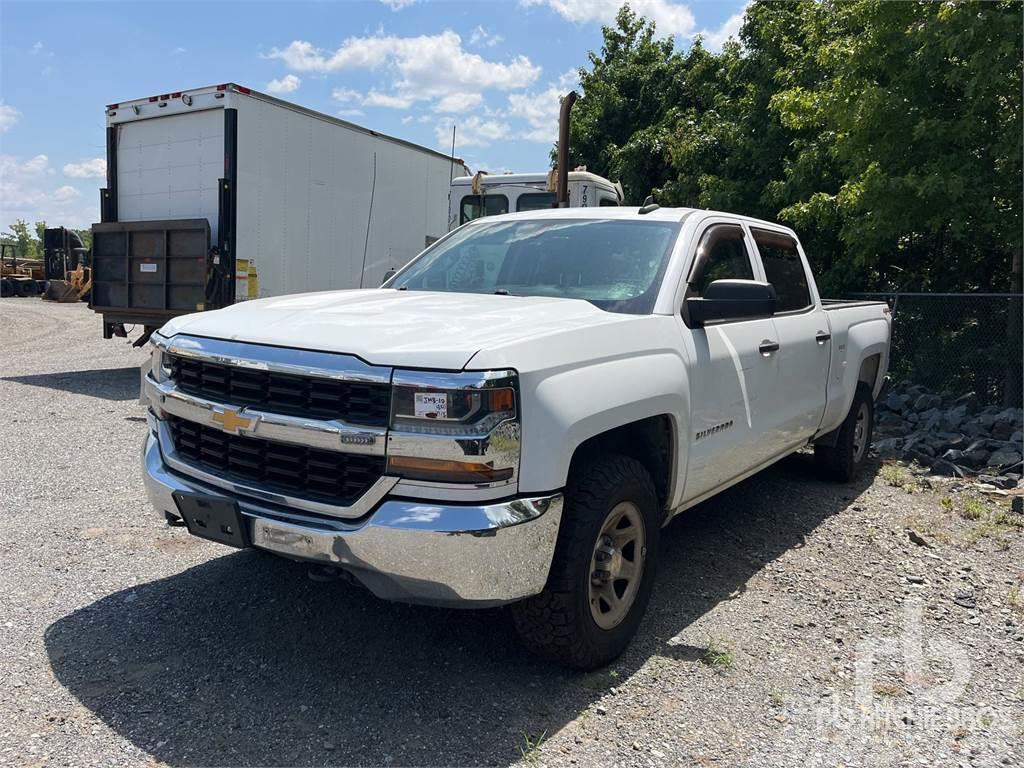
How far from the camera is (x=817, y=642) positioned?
3725mm

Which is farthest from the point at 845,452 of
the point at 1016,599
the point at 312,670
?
the point at 312,670

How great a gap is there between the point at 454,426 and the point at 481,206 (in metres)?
9.38

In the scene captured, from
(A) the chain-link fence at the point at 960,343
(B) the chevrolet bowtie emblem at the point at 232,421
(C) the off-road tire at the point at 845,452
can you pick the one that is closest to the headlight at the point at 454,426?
(B) the chevrolet bowtie emblem at the point at 232,421

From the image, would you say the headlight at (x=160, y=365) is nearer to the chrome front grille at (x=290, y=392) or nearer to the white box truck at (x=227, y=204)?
the chrome front grille at (x=290, y=392)

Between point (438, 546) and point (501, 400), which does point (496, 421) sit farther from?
point (438, 546)

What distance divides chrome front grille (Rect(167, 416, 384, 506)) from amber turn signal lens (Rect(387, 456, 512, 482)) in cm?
8

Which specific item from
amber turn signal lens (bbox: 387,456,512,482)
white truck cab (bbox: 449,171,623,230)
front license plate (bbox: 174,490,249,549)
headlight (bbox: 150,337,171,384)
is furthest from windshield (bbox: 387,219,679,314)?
white truck cab (bbox: 449,171,623,230)

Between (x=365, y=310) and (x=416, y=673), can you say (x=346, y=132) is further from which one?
(x=416, y=673)

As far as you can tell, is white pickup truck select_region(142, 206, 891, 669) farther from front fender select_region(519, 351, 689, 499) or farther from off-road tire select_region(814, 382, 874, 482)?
off-road tire select_region(814, 382, 874, 482)

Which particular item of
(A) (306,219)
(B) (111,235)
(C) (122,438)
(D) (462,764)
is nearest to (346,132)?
(A) (306,219)

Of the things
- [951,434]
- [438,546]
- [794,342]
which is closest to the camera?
[438,546]

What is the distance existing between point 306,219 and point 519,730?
30.0ft

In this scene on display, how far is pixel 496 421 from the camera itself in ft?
9.02

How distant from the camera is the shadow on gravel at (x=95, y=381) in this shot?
9745 millimetres
